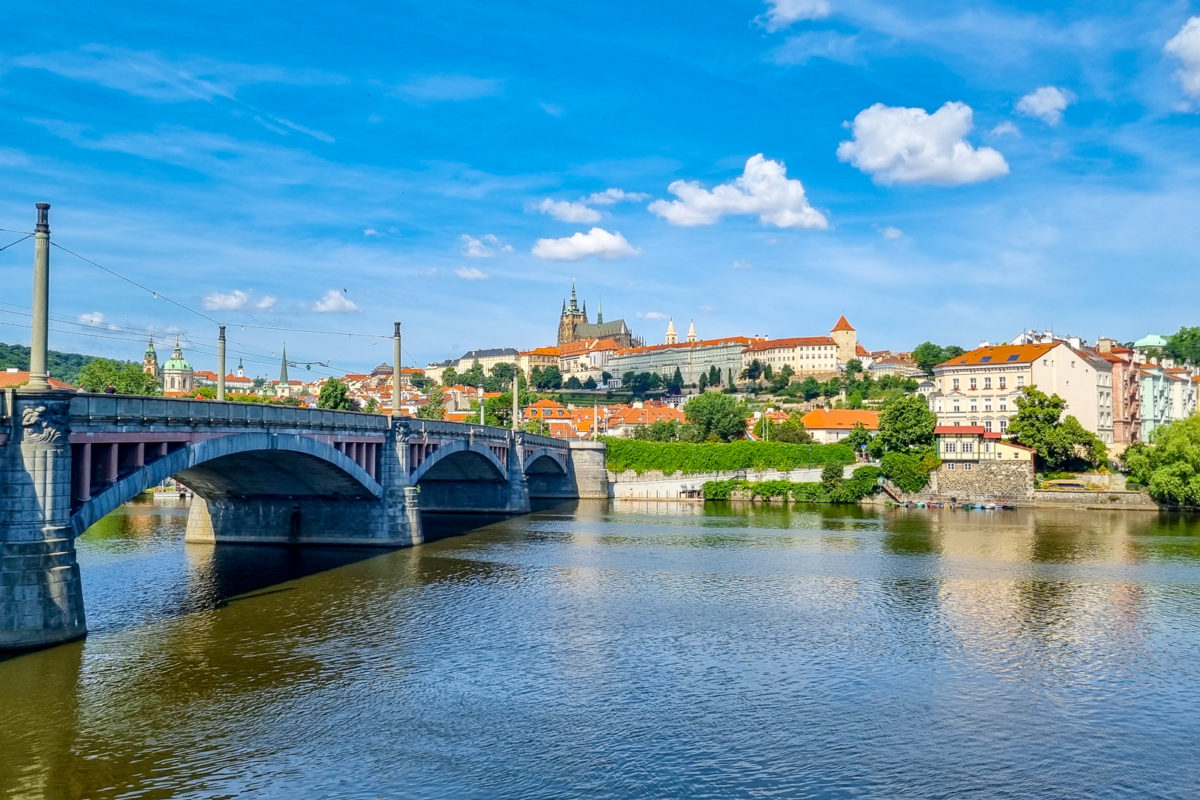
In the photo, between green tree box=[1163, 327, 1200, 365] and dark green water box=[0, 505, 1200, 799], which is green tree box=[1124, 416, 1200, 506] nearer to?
dark green water box=[0, 505, 1200, 799]

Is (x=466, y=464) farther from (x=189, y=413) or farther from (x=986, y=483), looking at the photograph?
(x=986, y=483)

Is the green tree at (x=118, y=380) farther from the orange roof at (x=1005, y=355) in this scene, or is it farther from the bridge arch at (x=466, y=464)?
the orange roof at (x=1005, y=355)

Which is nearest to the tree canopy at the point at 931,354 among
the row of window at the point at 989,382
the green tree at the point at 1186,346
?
the green tree at the point at 1186,346

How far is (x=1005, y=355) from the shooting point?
357 ft

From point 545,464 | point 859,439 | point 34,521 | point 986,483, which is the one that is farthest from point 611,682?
point 859,439

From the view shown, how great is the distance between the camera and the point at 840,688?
27.5 metres

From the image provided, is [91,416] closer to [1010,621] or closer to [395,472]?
[395,472]

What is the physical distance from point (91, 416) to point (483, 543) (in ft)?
111

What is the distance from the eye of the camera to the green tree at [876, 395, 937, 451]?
3954 inches

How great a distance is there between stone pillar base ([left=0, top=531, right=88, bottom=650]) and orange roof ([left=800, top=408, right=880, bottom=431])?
4019 inches

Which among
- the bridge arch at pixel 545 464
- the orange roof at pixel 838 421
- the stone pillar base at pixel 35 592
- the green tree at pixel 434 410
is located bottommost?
the stone pillar base at pixel 35 592

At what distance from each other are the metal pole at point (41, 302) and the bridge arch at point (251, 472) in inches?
172

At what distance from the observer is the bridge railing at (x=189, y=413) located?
30422mm

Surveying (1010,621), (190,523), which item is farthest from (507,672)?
(190,523)
